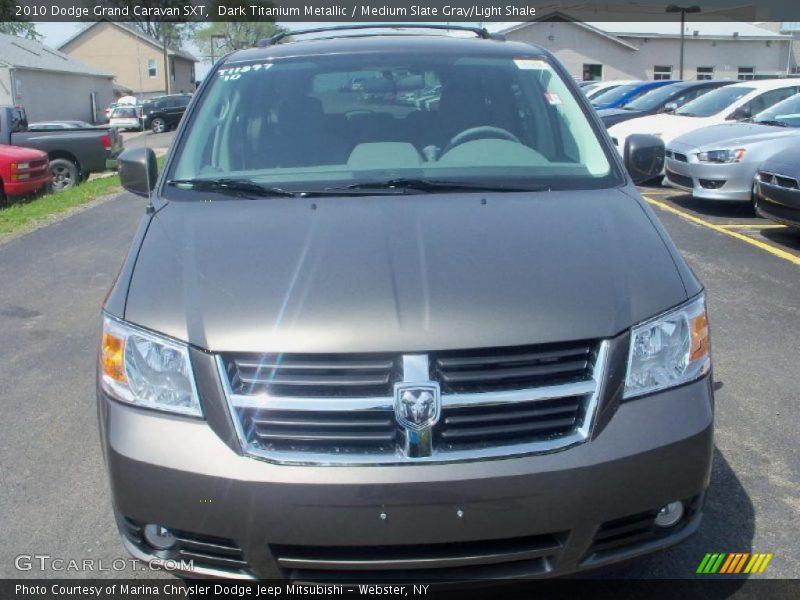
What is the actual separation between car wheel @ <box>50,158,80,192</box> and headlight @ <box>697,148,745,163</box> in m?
12.3

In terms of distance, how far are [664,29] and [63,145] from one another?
39.4 meters

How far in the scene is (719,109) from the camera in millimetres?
13844

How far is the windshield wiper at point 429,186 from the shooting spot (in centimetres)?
332

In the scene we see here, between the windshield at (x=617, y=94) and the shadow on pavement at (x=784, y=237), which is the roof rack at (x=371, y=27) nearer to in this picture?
the shadow on pavement at (x=784, y=237)

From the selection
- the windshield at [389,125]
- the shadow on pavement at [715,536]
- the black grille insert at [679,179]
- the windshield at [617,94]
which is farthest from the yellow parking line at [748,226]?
the windshield at [617,94]

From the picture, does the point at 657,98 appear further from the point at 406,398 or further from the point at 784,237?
the point at 406,398

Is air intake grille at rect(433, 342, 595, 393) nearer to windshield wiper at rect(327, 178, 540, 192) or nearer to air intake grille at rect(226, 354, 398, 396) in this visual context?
air intake grille at rect(226, 354, 398, 396)

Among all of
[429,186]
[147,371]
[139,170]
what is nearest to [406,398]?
[147,371]

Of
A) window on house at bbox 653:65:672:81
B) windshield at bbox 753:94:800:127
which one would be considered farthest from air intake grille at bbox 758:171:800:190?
window on house at bbox 653:65:672:81

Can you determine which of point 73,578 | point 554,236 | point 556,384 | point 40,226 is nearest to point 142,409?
point 73,578

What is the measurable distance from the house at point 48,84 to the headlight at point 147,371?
4173 centimetres

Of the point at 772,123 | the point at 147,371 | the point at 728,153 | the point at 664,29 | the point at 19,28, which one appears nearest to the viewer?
the point at 147,371

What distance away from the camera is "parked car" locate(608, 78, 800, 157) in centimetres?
1324

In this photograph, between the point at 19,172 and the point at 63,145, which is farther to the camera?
the point at 63,145
